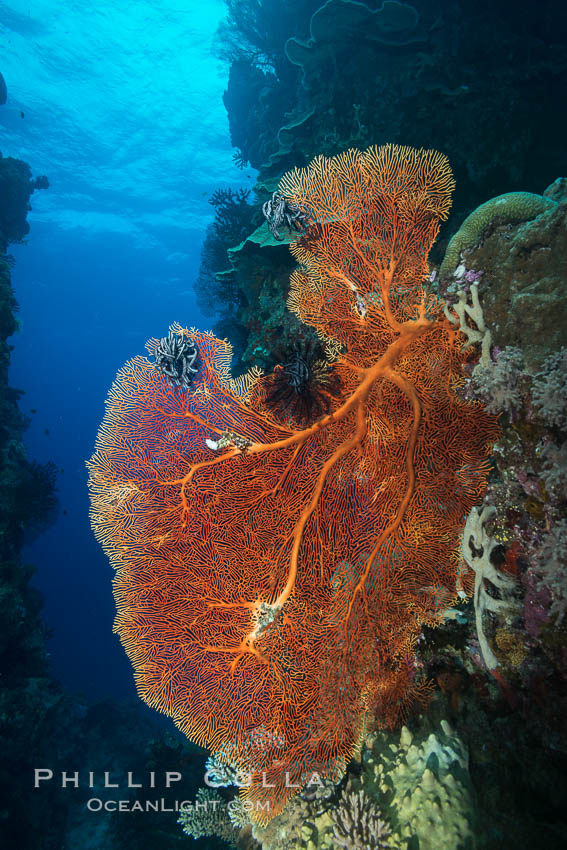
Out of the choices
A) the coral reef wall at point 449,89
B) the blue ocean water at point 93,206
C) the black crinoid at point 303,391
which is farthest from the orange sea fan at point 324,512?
the blue ocean water at point 93,206

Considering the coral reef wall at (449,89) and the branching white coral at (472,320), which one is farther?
the coral reef wall at (449,89)

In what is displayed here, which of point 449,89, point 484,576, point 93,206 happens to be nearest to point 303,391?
point 484,576

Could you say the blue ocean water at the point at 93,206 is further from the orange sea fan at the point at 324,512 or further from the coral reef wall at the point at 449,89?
the coral reef wall at the point at 449,89

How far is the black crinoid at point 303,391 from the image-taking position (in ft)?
11.2

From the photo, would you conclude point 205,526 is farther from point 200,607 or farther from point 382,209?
point 382,209

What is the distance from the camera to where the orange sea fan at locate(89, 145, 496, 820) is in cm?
322

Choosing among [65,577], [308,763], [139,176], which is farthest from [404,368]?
[65,577]

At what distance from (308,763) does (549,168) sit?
34.6 feet

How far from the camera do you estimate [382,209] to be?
336cm

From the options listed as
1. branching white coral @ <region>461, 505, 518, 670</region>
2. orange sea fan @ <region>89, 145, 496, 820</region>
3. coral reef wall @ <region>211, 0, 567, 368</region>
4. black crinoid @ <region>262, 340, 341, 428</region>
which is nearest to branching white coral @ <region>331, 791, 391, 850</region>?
orange sea fan @ <region>89, 145, 496, 820</region>

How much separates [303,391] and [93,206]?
157ft

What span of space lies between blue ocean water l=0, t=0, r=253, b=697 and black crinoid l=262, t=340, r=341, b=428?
16.1m

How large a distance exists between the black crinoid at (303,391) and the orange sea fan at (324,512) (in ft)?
0.27

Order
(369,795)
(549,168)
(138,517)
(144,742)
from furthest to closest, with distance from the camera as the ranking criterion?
(144,742) < (549,168) < (138,517) < (369,795)
